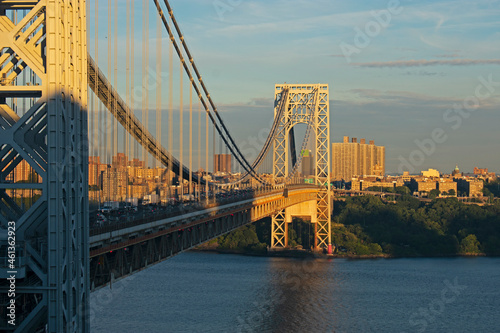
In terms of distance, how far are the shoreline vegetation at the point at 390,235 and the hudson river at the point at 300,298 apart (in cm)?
588

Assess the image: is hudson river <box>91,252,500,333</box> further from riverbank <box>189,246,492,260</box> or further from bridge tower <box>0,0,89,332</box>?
bridge tower <box>0,0,89,332</box>

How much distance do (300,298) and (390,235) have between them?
22.8 m

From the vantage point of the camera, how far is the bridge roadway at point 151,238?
14055 millimetres

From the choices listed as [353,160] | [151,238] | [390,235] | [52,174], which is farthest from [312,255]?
[353,160]

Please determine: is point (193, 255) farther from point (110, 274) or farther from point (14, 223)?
point (14, 223)

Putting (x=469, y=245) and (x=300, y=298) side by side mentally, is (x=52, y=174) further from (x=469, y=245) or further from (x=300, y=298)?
(x=469, y=245)

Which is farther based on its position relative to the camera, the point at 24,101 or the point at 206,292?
the point at 206,292

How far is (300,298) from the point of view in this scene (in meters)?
31.3

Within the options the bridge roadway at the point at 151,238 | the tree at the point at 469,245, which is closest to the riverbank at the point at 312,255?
the tree at the point at 469,245

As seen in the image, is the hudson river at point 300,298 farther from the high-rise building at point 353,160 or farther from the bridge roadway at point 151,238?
the high-rise building at point 353,160

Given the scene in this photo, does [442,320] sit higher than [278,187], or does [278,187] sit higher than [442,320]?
[278,187]

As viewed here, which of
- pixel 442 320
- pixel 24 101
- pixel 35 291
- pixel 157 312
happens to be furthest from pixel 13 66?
pixel 442 320

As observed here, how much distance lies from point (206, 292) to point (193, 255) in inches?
614

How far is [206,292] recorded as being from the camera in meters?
31.0
